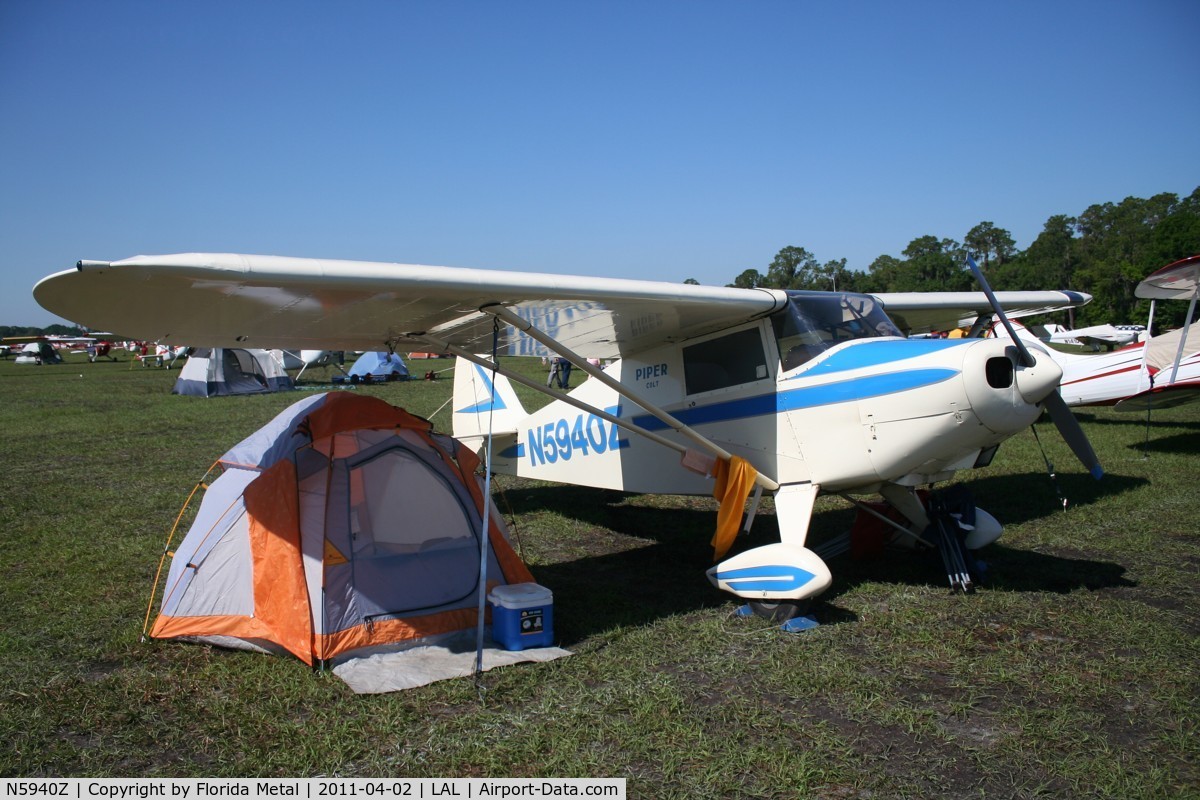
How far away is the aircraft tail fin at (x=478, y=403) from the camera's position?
31.6 ft

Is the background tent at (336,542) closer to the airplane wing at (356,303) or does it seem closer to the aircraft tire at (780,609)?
the airplane wing at (356,303)

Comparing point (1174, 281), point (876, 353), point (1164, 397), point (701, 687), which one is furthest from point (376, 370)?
point (701, 687)

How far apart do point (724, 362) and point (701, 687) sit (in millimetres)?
3206

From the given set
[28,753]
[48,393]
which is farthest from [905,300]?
[48,393]

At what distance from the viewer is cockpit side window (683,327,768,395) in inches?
269

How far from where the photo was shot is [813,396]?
636 centimetres

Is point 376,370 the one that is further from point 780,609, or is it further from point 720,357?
point 780,609

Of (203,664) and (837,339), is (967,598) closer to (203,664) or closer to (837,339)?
(837,339)

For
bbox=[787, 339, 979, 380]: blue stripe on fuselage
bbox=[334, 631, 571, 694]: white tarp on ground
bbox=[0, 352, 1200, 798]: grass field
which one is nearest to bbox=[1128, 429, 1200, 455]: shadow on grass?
bbox=[0, 352, 1200, 798]: grass field

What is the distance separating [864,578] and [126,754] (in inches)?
218

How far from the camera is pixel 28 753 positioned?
151 inches

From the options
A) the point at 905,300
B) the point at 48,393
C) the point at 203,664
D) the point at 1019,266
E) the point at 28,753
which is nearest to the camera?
the point at 28,753

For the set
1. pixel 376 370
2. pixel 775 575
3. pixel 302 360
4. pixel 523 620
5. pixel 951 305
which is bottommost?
pixel 523 620

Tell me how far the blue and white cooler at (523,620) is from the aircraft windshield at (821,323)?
289 cm
